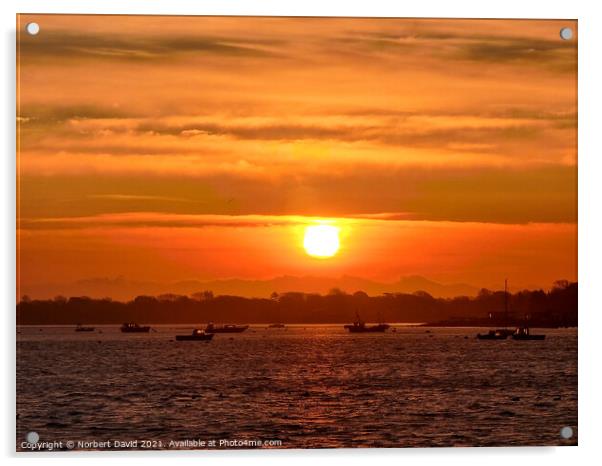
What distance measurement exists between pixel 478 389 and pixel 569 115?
228 centimetres

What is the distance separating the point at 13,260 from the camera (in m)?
17.1

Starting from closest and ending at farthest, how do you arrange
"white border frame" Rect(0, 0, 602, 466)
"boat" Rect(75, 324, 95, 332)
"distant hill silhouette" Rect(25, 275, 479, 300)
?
"white border frame" Rect(0, 0, 602, 466)
"boat" Rect(75, 324, 95, 332)
"distant hill silhouette" Rect(25, 275, 479, 300)

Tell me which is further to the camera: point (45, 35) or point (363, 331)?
point (363, 331)

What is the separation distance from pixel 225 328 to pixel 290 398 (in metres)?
1.01

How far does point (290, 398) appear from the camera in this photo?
17.4 meters

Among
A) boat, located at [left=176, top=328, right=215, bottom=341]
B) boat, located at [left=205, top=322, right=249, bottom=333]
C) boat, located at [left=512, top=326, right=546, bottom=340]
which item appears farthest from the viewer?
boat, located at [left=176, top=328, right=215, bottom=341]

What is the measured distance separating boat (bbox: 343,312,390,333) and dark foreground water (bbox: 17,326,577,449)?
0.31ft

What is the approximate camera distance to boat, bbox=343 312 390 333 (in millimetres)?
18125

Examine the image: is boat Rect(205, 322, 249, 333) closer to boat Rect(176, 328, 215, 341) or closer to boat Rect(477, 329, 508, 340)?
boat Rect(176, 328, 215, 341)

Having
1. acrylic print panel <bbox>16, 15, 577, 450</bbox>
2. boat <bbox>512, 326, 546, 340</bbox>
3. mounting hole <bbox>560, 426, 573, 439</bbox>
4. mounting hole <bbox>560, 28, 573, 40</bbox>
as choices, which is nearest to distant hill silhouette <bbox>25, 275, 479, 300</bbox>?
acrylic print panel <bbox>16, 15, 577, 450</bbox>

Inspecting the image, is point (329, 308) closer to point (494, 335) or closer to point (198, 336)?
point (198, 336)
